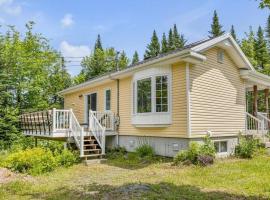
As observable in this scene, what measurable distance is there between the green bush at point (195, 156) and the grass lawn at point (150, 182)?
33cm

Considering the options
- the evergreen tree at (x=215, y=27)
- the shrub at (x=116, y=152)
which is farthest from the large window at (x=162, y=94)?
the evergreen tree at (x=215, y=27)

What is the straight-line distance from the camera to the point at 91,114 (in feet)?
45.2

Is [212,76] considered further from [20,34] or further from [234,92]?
[20,34]

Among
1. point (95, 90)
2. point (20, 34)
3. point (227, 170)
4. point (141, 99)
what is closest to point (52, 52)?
point (20, 34)

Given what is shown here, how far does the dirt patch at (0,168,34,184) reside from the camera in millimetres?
8891

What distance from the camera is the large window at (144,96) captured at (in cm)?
1266

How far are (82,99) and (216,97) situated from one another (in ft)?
33.1

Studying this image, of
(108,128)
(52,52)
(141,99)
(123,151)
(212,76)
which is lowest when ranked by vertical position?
(123,151)

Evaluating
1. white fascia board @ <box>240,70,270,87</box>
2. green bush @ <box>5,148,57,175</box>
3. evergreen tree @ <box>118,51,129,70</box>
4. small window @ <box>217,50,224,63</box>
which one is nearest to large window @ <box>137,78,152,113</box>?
small window @ <box>217,50,224,63</box>

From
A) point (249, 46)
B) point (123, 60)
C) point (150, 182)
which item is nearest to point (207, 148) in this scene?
point (150, 182)

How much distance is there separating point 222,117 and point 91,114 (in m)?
6.13

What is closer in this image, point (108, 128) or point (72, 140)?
point (72, 140)

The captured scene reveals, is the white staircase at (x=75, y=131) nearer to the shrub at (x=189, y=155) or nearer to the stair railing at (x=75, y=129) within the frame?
the stair railing at (x=75, y=129)

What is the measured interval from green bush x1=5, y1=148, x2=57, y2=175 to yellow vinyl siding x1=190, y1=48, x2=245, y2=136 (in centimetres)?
559
